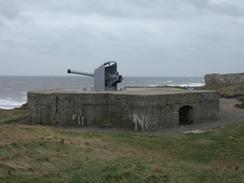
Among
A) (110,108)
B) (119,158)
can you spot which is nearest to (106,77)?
(110,108)

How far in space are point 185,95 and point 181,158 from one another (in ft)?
22.6

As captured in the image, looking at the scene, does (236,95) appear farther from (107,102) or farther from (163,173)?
(163,173)

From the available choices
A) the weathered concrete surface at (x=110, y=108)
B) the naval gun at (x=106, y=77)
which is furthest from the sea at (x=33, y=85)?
the weathered concrete surface at (x=110, y=108)

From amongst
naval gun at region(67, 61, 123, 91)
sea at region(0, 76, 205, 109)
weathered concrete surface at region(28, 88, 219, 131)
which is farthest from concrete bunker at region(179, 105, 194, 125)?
sea at region(0, 76, 205, 109)

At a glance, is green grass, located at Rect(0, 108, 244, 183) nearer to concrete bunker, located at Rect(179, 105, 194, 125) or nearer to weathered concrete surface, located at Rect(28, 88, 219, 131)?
weathered concrete surface, located at Rect(28, 88, 219, 131)

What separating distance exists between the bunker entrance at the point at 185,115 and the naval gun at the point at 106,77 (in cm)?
311

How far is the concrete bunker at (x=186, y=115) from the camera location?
18.5 metres

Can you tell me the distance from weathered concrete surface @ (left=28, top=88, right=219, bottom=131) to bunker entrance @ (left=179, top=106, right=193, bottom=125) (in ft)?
0.47

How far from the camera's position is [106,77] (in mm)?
20125

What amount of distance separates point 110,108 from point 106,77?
3092mm

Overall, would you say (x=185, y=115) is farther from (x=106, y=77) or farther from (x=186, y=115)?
(x=106, y=77)

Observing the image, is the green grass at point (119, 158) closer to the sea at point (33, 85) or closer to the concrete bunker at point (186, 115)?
the concrete bunker at point (186, 115)

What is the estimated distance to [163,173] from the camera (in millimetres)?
8391

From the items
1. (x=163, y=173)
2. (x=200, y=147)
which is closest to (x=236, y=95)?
(x=200, y=147)
